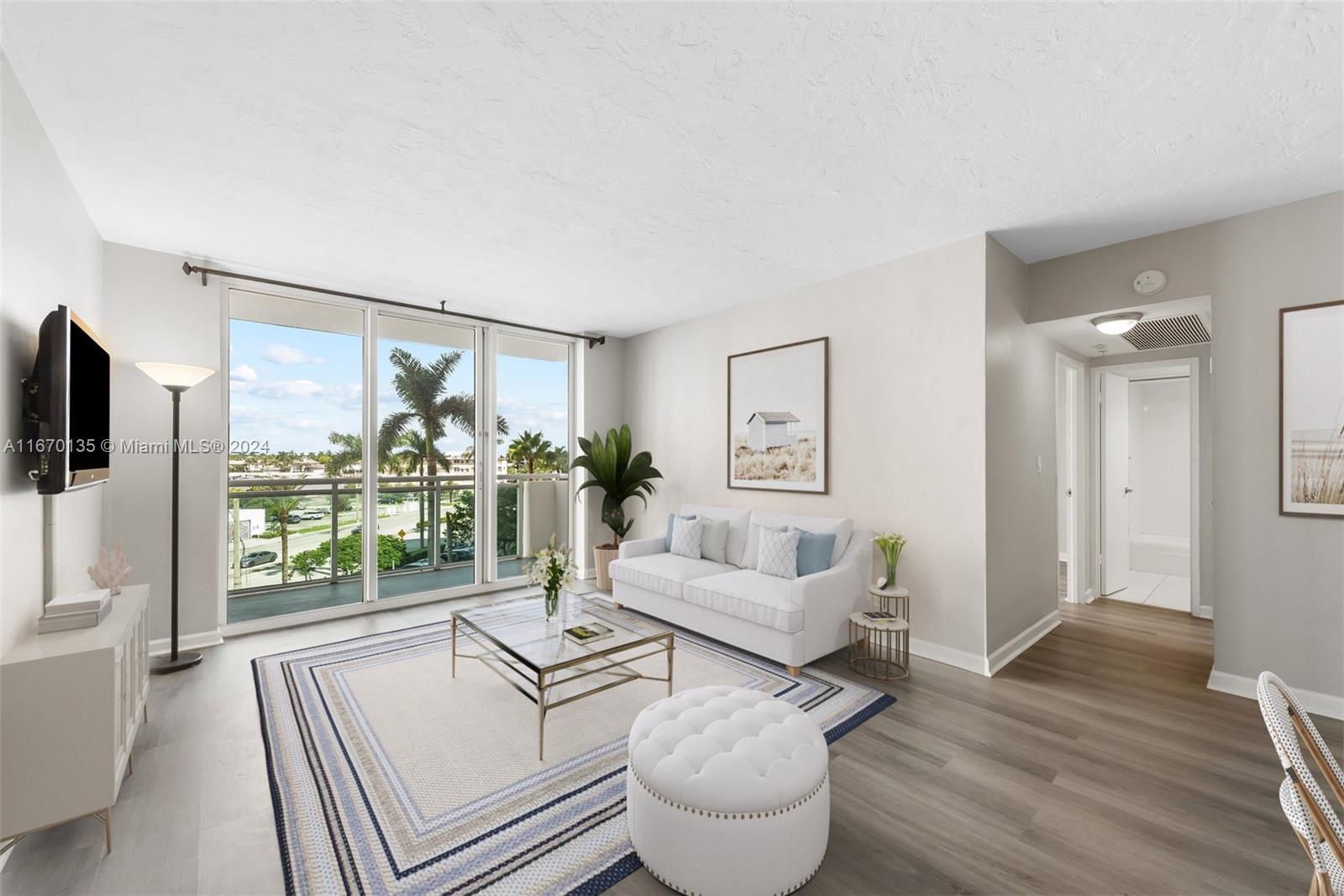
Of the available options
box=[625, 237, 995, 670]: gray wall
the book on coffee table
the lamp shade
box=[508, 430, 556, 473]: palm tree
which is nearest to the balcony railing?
box=[508, 430, 556, 473]: palm tree

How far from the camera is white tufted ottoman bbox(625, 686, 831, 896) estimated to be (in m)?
1.65

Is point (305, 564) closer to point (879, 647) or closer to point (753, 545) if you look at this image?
point (753, 545)

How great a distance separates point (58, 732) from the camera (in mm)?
1840

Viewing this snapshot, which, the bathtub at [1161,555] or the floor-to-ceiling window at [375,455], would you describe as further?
the bathtub at [1161,555]

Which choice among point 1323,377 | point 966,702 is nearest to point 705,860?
point 966,702

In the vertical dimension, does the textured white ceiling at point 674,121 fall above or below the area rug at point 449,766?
above

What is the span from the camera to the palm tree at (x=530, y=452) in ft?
18.7

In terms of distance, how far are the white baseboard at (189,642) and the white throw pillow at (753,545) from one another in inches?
152

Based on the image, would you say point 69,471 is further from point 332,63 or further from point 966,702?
point 966,702

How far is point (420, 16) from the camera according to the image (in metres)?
1.73

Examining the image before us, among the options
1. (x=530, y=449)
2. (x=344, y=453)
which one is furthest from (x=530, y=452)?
(x=344, y=453)

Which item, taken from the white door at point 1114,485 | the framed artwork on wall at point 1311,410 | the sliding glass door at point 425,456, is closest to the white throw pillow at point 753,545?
the sliding glass door at point 425,456

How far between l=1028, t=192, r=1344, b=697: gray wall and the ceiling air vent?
0.67 meters

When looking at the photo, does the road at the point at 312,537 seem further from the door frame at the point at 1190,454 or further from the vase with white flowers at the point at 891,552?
the door frame at the point at 1190,454
